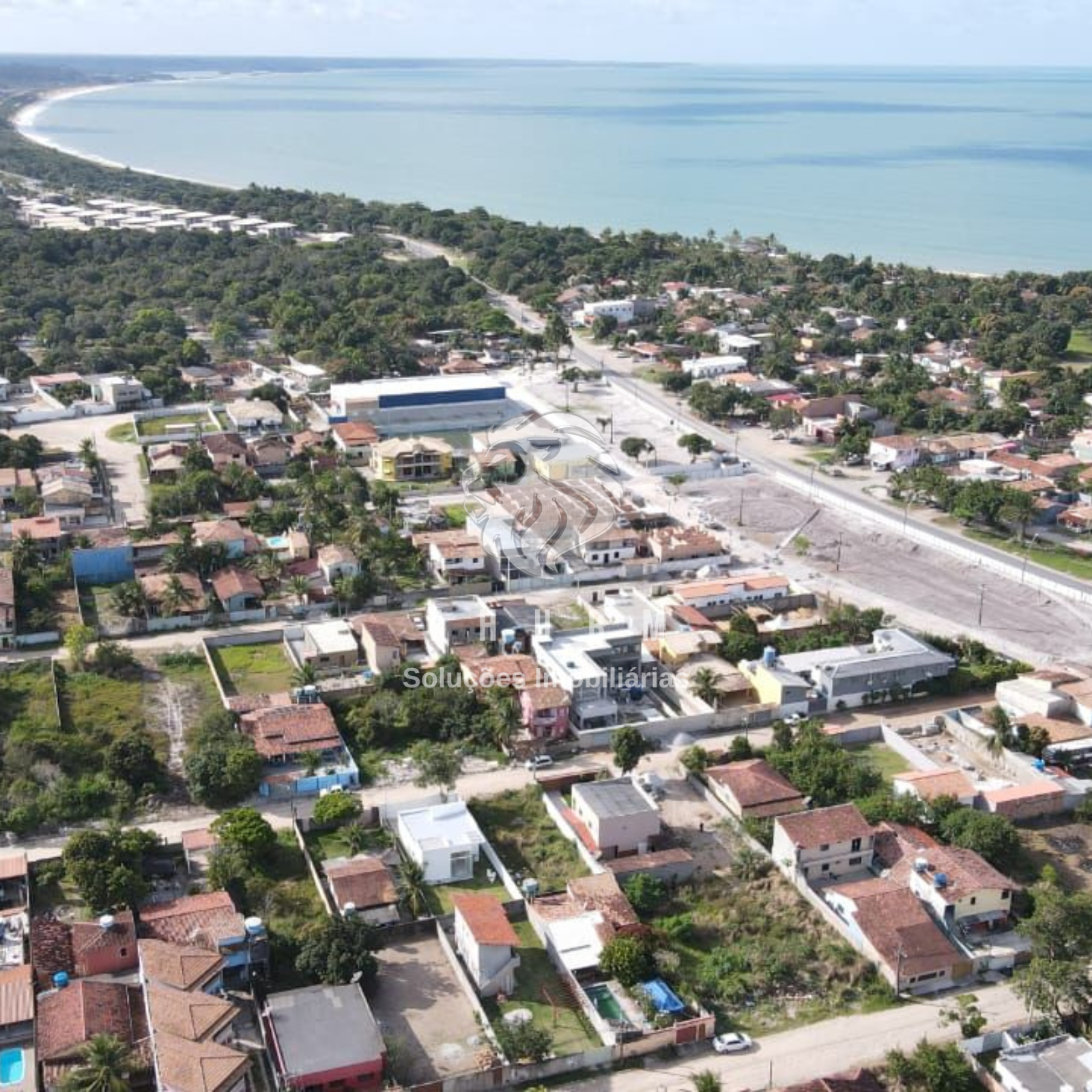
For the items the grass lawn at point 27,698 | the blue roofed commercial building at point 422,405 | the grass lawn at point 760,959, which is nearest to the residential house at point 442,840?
the grass lawn at point 760,959

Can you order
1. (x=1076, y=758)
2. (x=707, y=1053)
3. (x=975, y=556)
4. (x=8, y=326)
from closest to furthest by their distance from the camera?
(x=707, y=1053), (x=1076, y=758), (x=975, y=556), (x=8, y=326)

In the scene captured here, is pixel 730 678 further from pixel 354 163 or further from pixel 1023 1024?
pixel 354 163

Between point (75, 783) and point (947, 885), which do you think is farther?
point (75, 783)

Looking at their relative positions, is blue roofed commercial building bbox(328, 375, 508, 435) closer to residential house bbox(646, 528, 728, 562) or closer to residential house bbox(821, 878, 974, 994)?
residential house bbox(646, 528, 728, 562)

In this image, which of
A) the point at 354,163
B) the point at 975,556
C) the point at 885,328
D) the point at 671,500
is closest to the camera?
the point at 975,556

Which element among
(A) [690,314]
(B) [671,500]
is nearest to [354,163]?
(A) [690,314]

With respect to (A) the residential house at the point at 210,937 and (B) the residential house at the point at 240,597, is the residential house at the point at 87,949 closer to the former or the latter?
(A) the residential house at the point at 210,937

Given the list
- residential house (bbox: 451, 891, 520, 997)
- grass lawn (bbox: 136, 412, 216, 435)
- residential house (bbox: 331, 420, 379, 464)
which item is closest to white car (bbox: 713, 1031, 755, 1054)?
residential house (bbox: 451, 891, 520, 997)
